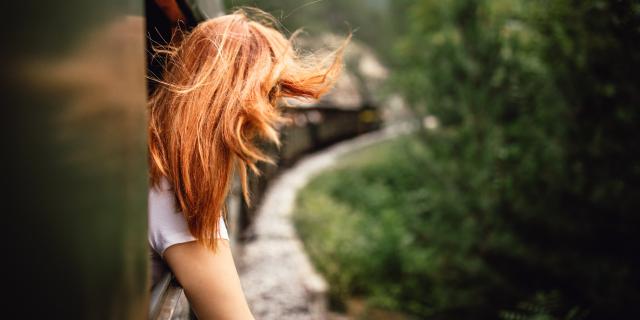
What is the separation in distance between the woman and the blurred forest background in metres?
0.48

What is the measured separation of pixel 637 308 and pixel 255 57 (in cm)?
327

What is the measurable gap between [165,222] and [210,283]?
19 cm

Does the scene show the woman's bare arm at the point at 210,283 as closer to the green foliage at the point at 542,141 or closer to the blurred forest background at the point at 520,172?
the blurred forest background at the point at 520,172

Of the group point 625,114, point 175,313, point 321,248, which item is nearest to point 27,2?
point 175,313

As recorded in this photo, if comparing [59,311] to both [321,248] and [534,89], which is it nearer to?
[534,89]

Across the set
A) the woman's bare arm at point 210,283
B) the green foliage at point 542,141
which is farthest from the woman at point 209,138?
the green foliage at point 542,141

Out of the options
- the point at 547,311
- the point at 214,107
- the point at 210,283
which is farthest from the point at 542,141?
the point at 210,283

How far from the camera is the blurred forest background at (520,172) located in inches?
131

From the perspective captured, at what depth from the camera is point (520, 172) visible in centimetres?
439

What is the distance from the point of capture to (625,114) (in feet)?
10.5

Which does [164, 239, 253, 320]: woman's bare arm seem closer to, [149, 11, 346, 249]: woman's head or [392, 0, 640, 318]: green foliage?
[149, 11, 346, 249]: woman's head

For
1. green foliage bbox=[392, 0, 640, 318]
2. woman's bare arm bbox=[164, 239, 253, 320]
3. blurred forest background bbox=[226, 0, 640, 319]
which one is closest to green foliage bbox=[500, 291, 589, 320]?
blurred forest background bbox=[226, 0, 640, 319]

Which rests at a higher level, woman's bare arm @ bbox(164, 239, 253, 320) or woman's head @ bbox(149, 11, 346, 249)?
woman's head @ bbox(149, 11, 346, 249)

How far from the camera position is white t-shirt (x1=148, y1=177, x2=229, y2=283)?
3.85 ft
